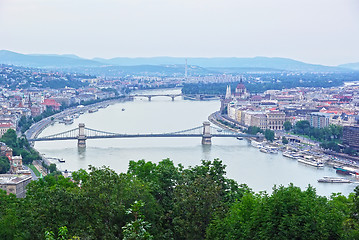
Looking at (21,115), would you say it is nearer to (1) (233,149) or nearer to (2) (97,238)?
(1) (233,149)

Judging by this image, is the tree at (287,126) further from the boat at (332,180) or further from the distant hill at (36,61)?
the distant hill at (36,61)

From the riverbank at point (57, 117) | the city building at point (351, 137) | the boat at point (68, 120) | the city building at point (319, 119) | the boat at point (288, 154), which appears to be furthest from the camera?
the boat at point (68, 120)

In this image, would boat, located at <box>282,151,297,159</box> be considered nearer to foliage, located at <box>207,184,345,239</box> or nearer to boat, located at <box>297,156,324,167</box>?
boat, located at <box>297,156,324,167</box>

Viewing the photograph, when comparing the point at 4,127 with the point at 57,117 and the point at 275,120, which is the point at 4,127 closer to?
the point at 57,117

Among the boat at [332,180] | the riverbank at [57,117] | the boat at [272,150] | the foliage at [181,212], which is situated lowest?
the riverbank at [57,117]

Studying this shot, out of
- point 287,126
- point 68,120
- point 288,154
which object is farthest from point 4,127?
point 287,126

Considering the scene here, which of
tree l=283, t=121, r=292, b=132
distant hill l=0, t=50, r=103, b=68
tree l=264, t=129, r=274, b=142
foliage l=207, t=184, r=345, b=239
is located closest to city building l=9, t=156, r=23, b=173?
foliage l=207, t=184, r=345, b=239

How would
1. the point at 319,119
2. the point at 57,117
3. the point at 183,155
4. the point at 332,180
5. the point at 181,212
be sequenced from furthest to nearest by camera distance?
the point at 57,117, the point at 319,119, the point at 183,155, the point at 332,180, the point at 181,212

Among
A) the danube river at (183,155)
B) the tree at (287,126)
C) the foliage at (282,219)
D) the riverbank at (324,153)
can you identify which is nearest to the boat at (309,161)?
the danube river at (183,155)

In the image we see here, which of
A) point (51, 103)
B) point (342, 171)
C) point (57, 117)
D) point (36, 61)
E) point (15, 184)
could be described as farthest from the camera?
point (36, 61)

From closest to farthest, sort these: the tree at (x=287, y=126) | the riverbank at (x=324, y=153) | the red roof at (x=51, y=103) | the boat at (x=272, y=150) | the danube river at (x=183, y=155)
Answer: the danube river at (x=183, y=155) → the riverbank at (x=324, y=153) → the boat at (x=272, y=150) → the tree at (x=287, y=126) → the red roof at (x=51, y=103)
